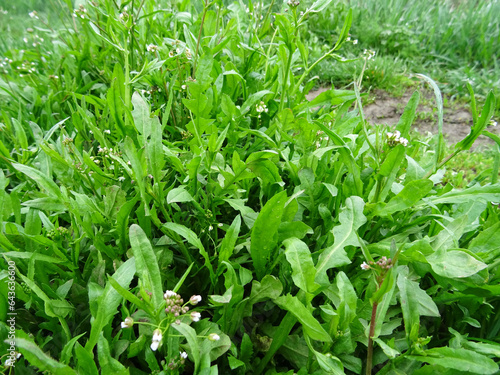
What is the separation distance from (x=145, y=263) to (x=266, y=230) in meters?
0.38

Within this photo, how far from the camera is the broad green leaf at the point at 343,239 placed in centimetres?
119

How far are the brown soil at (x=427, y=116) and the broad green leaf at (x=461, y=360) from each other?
2.53 m

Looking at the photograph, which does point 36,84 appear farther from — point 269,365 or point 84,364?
point 269,365

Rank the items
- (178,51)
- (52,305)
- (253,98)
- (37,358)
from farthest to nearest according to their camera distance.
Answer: (178,51), (253,98), (52,305), (37,358)

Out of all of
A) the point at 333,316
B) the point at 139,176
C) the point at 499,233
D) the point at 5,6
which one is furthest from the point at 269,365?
the point at 5,6

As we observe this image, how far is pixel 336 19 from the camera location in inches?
180

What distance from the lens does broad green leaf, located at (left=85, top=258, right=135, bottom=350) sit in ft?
3.61

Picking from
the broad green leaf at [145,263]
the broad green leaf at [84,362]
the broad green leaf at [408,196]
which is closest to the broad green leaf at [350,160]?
the broad green leaf at [408,196]

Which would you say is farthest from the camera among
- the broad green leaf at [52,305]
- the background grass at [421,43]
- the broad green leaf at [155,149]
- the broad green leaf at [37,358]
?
the background grass at [421,43]

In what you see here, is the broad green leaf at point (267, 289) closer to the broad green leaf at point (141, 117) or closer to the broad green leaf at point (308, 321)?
the broad green leaf at point (308, 321)

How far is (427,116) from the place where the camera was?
347cm

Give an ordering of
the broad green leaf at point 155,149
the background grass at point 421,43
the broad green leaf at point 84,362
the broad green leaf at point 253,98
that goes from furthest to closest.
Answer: the background grass at point 421,43 → the broad green leaf at point 253,98 → the broad green leaf at point 155,149 → the broad green leaf at point 84,362

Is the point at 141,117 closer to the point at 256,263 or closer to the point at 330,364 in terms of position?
the point at 256,263

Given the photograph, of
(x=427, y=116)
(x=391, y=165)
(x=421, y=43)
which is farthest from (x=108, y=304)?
(x=421, y=43)
